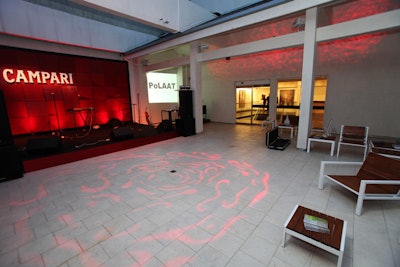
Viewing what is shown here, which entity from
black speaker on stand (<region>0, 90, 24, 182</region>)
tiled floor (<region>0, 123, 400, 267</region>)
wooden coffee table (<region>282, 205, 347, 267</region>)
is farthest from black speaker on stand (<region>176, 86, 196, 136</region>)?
wooden coffee table (<region>282, 205, 347, 267</region>)

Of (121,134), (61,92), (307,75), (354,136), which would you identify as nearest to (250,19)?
(307,75)

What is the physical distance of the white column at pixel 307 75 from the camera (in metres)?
4.54

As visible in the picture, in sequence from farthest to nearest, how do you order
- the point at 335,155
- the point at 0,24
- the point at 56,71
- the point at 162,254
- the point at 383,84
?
the point at 56,71, the point at 383,84, the point at 0,24, the point at 335,155, the point at 162,254

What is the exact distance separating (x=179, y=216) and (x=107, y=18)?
857cm

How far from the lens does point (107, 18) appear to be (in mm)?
7672

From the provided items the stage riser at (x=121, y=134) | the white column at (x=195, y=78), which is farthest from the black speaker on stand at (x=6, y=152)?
the white column at (x=195, y=78)

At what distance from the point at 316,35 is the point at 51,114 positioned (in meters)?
9.19

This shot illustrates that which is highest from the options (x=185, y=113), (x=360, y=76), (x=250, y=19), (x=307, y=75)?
(x=250, y=19)

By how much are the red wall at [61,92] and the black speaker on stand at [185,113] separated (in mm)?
3821

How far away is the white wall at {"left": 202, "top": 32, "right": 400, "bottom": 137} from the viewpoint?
5.88 meters

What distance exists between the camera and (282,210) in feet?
8.41

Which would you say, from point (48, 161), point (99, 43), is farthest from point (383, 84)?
point (99, 43)

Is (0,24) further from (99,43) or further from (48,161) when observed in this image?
(48,161)

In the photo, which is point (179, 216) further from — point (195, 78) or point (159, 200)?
point (195, 78)
